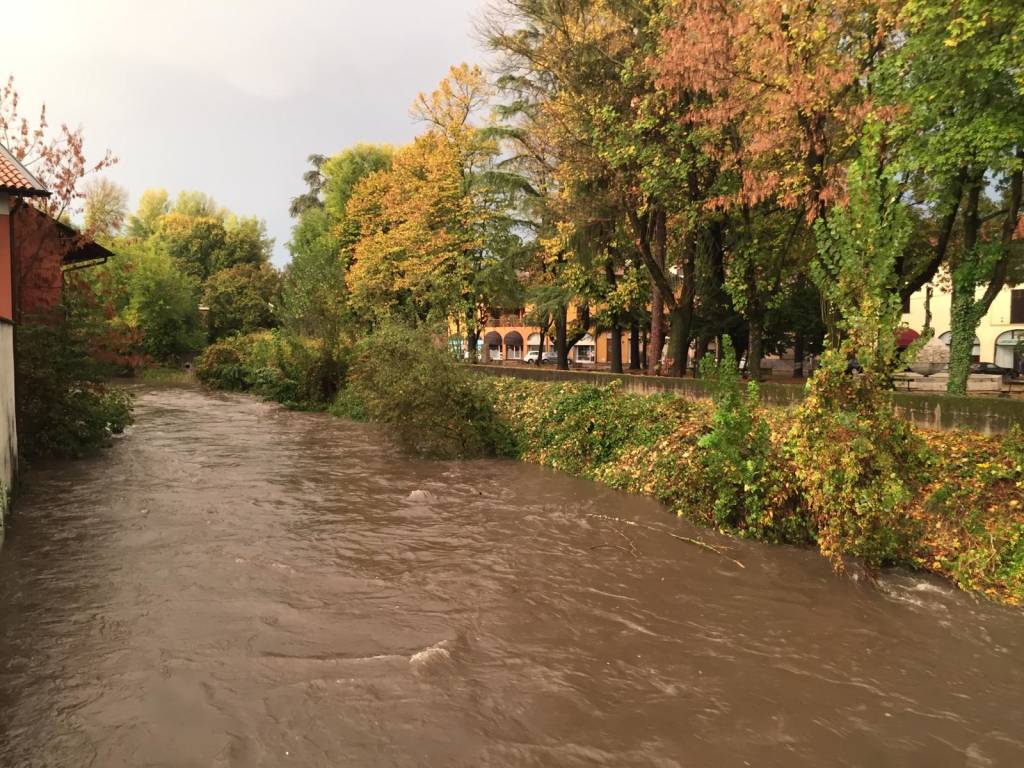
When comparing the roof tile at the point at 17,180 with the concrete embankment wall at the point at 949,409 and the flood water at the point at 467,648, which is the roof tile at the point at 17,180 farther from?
the concrete embankment wall at the point at 949,409

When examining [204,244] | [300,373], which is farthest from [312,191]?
[300,373]

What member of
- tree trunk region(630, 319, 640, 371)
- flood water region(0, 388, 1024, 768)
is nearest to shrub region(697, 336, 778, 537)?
flood water region(0, 388, 1024, 768)

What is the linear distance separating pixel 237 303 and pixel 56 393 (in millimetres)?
38871

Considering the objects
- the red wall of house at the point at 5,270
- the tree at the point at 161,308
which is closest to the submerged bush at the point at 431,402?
the red wall of house at the point at 5,270

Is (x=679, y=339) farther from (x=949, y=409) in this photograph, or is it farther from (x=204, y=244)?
(x=204, y=244)

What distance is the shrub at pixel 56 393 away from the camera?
14.7m

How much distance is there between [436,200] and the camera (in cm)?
2991

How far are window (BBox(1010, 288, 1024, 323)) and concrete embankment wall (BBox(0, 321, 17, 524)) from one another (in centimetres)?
4911

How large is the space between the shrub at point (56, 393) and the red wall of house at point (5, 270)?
0.53 metres

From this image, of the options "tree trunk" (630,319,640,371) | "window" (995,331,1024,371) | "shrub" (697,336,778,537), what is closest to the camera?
"shrub" (697,336,778,537)

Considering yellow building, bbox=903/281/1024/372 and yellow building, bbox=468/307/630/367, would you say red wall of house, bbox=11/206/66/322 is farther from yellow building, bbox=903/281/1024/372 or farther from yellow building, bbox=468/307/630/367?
yellow building, bbox=468/307/630/367

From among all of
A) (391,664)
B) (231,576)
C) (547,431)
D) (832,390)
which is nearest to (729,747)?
(391,664)

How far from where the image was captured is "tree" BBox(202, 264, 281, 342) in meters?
52.1

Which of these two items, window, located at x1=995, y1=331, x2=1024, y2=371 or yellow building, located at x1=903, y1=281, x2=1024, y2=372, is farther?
window, located at x1=995, y1=331, x2=1024, y2=371
